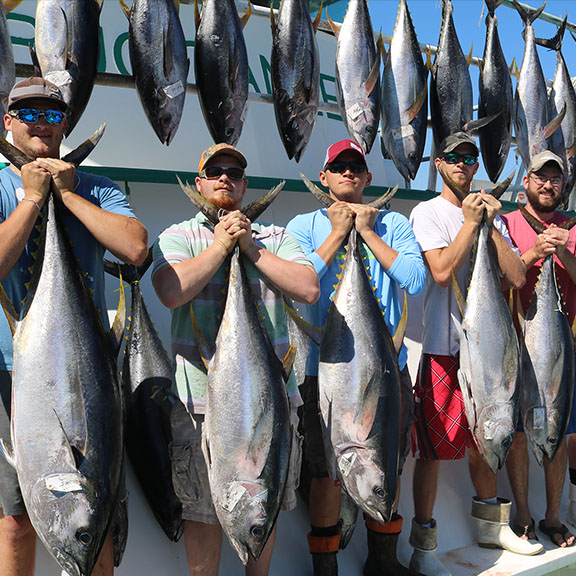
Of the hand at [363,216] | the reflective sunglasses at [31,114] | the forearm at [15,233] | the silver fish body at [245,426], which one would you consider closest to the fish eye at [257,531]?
the silver fish body at [245,426]

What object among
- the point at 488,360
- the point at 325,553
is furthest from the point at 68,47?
the point at 325,553

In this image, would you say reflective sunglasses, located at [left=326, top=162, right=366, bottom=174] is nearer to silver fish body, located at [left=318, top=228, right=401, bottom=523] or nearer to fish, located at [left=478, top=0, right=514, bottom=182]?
silver fish body, located at [left=318, top=228, right=401, bottom=523]

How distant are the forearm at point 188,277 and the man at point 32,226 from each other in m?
0.13

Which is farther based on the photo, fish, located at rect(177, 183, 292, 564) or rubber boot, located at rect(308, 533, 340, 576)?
rubber boot, located at rect(308, 533, 340, 576)

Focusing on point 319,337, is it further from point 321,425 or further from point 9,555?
point 9,555

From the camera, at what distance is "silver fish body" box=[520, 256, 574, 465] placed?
2.97m

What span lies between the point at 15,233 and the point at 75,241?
0.25 meters

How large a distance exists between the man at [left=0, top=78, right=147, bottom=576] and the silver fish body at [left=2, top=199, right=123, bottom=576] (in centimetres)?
8

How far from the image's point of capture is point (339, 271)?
2.54 meters

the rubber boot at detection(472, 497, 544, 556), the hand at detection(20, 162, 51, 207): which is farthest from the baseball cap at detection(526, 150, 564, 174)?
the hand at detection(20, 162, 51, 207)

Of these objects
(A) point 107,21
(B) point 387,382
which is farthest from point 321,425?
(A) point 107,21

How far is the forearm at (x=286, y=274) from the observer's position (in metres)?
2.06

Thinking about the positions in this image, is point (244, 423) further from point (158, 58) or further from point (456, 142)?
point (456, 142)

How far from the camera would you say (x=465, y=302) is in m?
2.70
